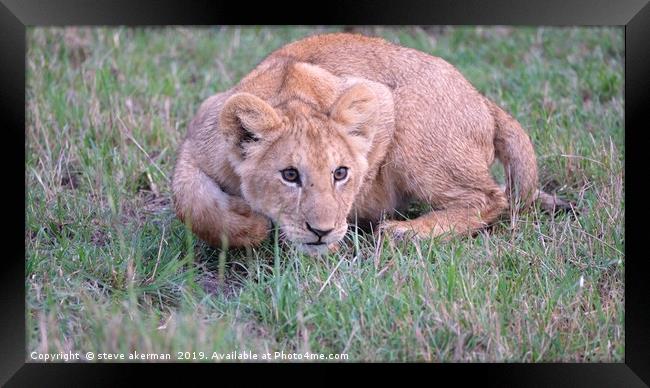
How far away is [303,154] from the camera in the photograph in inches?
178

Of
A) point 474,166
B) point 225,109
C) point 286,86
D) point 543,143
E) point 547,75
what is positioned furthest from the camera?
point 547,75

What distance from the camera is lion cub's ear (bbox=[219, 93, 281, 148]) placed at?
4.48 m

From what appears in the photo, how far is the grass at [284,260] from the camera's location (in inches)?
159

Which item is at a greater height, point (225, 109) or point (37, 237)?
point (225, 109)

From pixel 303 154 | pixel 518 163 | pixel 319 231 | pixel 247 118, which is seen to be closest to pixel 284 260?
pixel 319 231

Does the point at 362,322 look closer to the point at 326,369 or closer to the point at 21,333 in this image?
the point at 326,369

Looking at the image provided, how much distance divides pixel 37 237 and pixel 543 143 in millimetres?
3237

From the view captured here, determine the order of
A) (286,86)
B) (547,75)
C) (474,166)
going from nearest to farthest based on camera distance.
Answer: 1. (286,86)
2. (474,166)
3. (547,75)
